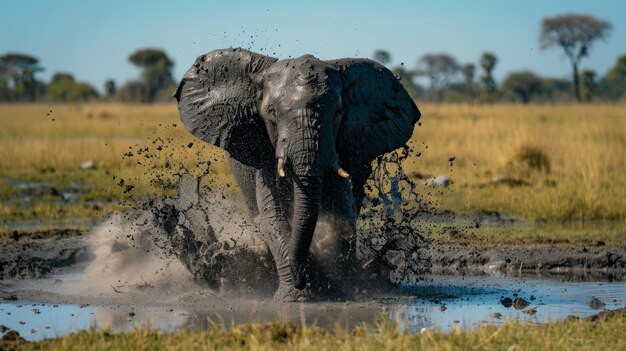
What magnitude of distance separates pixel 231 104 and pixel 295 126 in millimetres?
993

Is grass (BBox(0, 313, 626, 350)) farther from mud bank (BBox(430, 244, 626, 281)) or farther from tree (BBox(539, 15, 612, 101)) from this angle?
tree (BBox(539, 15, 612, 101))

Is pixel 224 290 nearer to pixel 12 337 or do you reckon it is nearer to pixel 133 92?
pixel 12 337

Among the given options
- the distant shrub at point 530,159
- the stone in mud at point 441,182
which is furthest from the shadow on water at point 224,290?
the distant shrub at point 530,159

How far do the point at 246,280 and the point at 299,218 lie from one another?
4.32 ft

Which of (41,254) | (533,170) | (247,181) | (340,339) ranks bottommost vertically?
(41,254)

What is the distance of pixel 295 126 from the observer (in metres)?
6.96

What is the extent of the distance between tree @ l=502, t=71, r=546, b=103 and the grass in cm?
6383

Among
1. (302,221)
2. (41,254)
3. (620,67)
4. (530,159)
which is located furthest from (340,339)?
(620,67)

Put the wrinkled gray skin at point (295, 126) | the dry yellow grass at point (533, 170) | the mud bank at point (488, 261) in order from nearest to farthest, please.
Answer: the wrinkled gray skin at point (295, 126)
the mud bank at point (488, 261)
the dry yellow grass at point (533, 170)

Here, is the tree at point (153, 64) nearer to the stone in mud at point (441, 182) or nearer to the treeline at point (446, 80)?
the treeline at point (446, 80)

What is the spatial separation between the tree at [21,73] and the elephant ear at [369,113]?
201 feet

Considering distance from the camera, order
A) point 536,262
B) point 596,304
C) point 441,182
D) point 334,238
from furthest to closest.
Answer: point 441,182 → point 536,262 → point 334,238 → point 596,304

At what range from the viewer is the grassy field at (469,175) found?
478 inches

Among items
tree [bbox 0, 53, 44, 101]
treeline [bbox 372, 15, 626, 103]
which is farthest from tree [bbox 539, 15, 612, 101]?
tree [bbox 0, 53, 44, 101]
